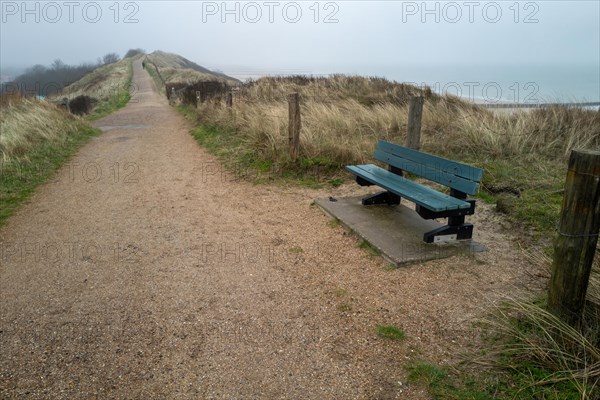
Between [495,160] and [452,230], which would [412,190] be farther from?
[495,160]

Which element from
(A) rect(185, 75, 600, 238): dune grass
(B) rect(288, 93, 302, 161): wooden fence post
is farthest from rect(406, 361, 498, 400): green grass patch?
(B) rect(288, 93, 302, 161): wooden fence post

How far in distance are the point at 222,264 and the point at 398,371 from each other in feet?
7.17

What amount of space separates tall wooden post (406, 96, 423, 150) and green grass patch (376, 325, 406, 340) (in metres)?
4.26

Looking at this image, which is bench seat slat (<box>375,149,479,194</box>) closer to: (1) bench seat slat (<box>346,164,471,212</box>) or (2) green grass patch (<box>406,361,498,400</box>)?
(1) bench seat slat (<box>346,164,471,212</box>)

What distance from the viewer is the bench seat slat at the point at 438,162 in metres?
4.33

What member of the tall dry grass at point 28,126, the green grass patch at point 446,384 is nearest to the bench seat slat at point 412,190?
the green grass patch at point 446,384

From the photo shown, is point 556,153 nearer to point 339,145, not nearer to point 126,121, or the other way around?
point 339,145

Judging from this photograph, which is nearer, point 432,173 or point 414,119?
point 432,173

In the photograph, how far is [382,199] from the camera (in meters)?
5.69

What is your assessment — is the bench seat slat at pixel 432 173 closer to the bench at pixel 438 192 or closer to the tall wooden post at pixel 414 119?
the bench at pixel 438 192

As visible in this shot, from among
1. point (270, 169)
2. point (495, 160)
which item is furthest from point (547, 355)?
point (270, 169)

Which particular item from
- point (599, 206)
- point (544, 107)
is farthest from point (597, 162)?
point (544, 107)

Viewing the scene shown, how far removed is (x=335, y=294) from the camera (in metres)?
3.75

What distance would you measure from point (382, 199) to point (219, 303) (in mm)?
2798
